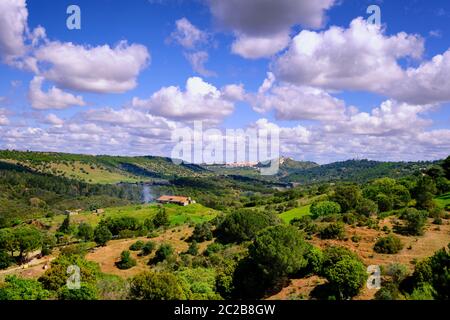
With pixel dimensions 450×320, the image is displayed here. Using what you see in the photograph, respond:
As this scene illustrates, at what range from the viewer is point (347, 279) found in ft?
101

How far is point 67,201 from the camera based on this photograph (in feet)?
655

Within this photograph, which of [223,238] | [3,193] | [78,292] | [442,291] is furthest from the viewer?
[3,193]

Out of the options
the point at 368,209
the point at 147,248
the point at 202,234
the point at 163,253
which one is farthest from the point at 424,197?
the point at 147,248

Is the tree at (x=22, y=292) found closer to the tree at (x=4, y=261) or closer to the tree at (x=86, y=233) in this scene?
the tree at (x=4, y=261)

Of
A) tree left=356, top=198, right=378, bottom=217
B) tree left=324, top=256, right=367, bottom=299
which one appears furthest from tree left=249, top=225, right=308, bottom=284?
tree left=356, top=198, right=378, bottom=217

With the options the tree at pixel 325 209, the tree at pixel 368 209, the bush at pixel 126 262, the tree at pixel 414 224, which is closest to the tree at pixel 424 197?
the tree at pixel 368 209

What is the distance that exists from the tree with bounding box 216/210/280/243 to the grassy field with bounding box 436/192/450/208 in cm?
2536

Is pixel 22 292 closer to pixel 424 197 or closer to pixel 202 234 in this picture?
pixel 202 234

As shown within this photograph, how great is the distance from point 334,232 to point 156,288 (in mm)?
26960

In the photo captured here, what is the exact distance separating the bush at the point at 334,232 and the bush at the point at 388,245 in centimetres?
609
